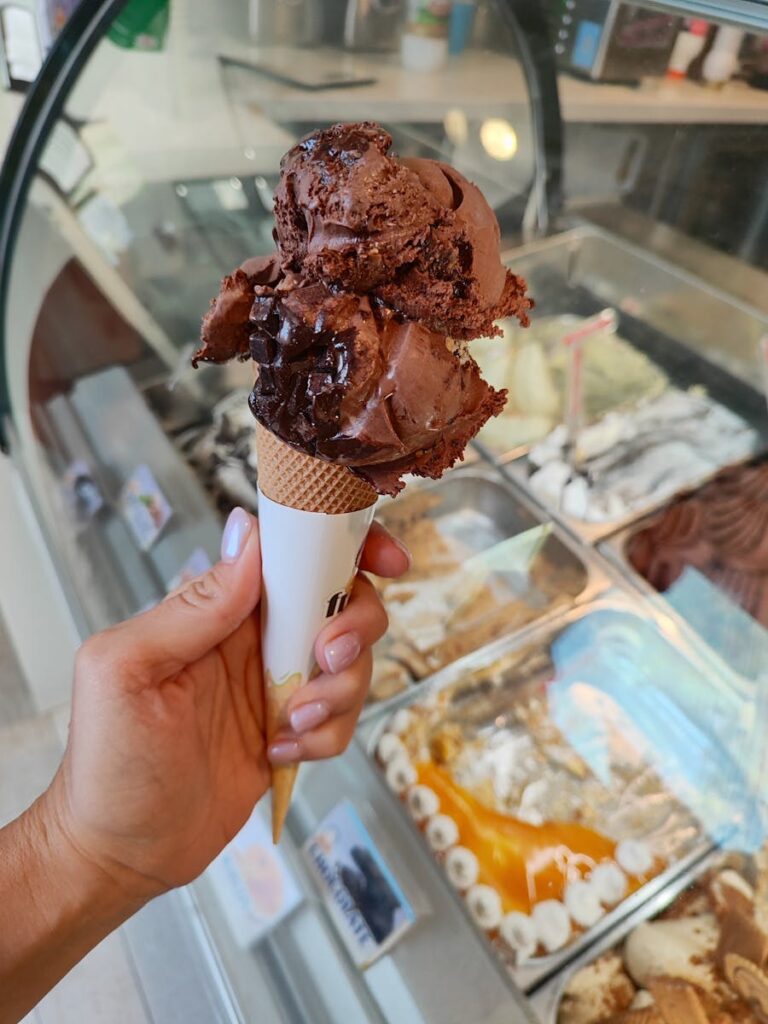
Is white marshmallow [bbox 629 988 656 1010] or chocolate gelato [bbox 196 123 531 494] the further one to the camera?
white marshmallow [bbox 629 988 656 1010]

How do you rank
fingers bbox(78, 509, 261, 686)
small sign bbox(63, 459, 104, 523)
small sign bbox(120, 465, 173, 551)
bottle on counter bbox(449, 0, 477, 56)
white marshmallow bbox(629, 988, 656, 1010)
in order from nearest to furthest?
1. fingers bbox(78, 509, 261, 686)
2. white marshmallow bbox(629, 988, 656, 1010)
3. small sign bbox(120, 465, 173, 551)
4. small sign bbox(63, 459, 104, 523)
5. bottle on counter bbox(449, 0, 477, 56)

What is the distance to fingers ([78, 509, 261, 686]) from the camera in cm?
120

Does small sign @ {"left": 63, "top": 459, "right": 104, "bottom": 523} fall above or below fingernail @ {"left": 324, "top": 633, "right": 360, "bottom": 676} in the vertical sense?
below

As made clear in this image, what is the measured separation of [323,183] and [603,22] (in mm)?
1785

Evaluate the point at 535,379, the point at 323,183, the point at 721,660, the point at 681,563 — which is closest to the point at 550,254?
the point at 535,379

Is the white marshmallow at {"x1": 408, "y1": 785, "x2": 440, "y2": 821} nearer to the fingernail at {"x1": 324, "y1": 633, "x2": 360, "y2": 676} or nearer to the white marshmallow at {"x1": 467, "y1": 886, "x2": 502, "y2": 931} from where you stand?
the white marshmallow at {"x1": 467, "y1": 886, "x2": 502, "y2": 931}

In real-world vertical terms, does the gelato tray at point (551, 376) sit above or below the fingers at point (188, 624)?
below

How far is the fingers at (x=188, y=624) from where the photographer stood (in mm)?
1196

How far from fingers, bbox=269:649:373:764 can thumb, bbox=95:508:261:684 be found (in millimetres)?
216

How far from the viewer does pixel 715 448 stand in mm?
2291

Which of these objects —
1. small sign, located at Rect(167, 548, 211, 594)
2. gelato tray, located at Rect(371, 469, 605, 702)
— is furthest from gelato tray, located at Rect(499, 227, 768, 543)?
small sign, located at Rect(167, 548, 211, 594)

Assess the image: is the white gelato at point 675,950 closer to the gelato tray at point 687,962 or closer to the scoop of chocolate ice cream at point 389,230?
the gelato tray at point 687,962

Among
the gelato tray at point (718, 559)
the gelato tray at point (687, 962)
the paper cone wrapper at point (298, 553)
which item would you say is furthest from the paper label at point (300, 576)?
the gelato tray at point (718, 559)

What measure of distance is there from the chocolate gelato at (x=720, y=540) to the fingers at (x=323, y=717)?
99 cm
